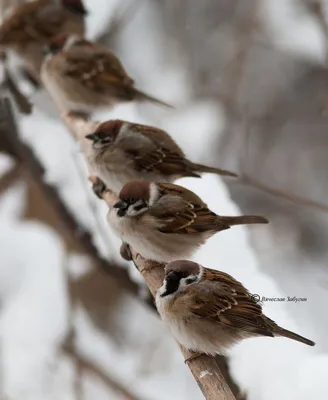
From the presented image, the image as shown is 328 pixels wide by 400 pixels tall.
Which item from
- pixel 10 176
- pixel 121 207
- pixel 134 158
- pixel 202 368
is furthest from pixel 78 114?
pixel 202 368

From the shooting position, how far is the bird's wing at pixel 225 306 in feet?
5.04

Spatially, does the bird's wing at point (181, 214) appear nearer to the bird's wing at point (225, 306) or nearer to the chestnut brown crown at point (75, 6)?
the bird's wing at point (225, 306)

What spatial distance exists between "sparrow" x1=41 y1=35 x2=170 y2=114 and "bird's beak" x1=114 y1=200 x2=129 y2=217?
0.88 m

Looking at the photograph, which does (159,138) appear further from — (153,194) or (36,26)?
(36,26)

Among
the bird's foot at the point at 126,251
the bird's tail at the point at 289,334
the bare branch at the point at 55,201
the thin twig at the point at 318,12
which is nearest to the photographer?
the bird's tail at the point at 289,334

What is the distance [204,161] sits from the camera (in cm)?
235

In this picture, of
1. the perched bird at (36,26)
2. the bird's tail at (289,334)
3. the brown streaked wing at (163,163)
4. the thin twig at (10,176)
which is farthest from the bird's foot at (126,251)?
the perched bird at (36,26)

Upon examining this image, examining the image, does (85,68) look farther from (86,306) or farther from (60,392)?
(60,392)

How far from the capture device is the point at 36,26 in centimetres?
302

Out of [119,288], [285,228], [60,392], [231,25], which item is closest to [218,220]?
[285,228]

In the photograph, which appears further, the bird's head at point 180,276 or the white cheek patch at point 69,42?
the white cheek patch at point 69,42

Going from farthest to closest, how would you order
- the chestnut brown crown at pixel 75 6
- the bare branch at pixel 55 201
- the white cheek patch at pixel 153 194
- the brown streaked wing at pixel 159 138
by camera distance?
the chestnut brown crown at pixel 75 6
the bare branch at pixel 55 201
the brown streaked wing at pixel 159 138
the white cheek patch at pixel 153 194

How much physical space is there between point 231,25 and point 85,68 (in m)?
0.83

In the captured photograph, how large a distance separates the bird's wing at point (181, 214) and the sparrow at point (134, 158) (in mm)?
219
